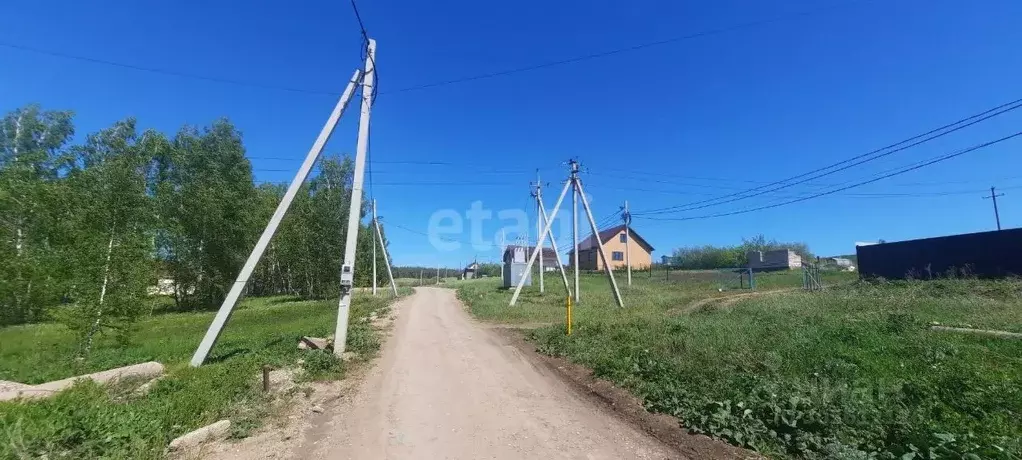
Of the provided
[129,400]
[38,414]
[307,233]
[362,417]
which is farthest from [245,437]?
[307,233]

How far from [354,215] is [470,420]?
737cm

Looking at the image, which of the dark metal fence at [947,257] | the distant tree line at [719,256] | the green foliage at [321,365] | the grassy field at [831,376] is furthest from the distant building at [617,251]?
the green foliage at [321,365]

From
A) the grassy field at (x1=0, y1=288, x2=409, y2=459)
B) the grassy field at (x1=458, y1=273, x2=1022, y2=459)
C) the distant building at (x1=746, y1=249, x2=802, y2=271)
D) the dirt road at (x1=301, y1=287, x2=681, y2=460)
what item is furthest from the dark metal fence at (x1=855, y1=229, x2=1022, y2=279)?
the distant building at (x1=746, y1=249, x2=802, y2=271)

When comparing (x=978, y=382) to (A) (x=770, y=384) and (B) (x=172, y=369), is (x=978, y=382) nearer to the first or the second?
(A) (x=770, y=384)

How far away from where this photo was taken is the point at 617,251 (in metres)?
69.2

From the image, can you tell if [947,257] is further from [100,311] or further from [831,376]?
[100,311]

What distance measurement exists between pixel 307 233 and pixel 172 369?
103 feet

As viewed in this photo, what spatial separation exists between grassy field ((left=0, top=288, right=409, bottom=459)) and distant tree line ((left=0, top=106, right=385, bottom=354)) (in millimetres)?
605

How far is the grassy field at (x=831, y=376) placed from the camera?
4.79 metres

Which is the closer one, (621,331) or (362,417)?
(362,417)

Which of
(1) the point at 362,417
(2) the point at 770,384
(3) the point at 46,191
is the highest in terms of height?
(3) the point at 46,191

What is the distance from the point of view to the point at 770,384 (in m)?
6.16

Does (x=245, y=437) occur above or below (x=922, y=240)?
below

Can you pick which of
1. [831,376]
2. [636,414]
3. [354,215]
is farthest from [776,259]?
Answer: [636,414]
